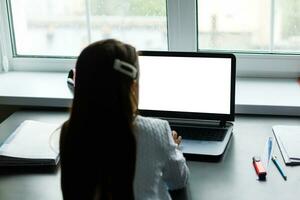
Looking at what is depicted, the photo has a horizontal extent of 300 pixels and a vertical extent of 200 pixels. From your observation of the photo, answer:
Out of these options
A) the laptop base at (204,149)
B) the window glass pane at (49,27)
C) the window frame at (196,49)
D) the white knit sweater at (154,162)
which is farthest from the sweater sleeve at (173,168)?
the window glass pane at (49,27)

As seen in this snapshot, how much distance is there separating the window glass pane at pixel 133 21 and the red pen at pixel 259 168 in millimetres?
867

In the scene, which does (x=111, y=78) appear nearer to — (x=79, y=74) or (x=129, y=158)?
(x=79, y=74)

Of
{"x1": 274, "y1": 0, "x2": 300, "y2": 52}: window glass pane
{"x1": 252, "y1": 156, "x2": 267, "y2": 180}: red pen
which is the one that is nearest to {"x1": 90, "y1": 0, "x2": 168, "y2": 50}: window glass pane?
{"x1": 274, "y1": 0, "x2": 300, "y2": 52}: window glass pane

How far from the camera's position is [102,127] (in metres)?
1.20

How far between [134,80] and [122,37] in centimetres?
111

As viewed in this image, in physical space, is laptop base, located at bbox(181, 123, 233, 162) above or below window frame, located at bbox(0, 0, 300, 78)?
below

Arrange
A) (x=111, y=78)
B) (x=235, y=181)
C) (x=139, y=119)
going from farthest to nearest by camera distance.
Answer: (x=235, y=181), (x=139, y=119), (x=111, y=78)

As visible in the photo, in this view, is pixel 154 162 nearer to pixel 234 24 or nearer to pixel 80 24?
pixel 234 24

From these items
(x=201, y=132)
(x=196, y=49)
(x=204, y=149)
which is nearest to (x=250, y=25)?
(x=196, y=49)

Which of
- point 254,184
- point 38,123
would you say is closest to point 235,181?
point 254,184

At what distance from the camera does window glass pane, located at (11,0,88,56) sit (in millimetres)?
2311

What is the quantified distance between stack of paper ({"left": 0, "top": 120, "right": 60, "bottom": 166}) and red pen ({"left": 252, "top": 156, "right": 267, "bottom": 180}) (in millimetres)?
579

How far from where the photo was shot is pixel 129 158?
3.96ft

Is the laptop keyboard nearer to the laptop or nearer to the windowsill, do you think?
the laptop
